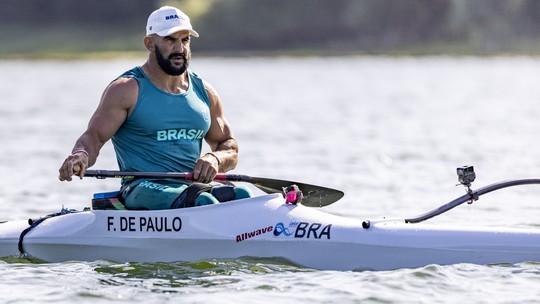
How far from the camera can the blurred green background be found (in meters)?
86.8

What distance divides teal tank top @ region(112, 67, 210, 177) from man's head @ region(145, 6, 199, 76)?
21 cm

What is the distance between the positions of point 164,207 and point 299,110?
2654cm

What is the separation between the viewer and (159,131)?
34.0 ft

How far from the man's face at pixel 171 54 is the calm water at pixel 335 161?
64.1 inches

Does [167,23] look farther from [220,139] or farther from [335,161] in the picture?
[335,161]

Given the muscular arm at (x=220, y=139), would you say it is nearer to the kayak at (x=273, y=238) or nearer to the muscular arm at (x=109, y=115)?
the kayak at (x=273, y=238)

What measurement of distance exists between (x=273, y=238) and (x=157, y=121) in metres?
1.41

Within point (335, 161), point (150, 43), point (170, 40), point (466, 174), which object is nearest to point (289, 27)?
point (335, 161)

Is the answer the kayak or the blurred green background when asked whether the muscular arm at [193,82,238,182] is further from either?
the blurred green background

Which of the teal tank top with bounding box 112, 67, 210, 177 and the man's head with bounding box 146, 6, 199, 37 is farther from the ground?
the man's head with bounding box 146, 6, 199, 37

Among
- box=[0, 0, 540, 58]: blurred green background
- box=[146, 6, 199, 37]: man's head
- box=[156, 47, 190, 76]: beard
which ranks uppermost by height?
box=[0, 0, 540, 58]: blurred green background

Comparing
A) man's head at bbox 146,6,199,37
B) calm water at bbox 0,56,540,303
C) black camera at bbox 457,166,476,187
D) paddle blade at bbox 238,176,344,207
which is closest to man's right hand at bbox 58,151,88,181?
calm water at bbox 0,56,540,303

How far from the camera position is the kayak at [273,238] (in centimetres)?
966

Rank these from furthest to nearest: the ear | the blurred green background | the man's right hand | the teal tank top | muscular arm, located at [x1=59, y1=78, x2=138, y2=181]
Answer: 1. the blurred green background
2. the ear
3. the teal tank top
4. muscular arm, located at [x1=59, y1=78, x2=138, y2=181]
5. the man's right hand
